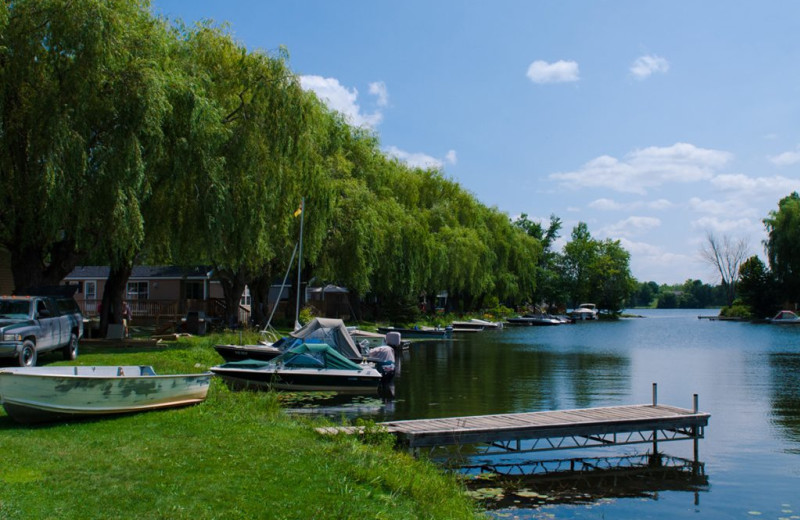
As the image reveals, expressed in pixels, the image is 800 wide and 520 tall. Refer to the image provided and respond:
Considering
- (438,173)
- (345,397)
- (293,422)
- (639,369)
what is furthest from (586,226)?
(293,422)

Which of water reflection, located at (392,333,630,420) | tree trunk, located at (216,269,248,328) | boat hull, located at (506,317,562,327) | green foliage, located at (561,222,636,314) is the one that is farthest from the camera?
green foliage, located at (561,222,636,314)

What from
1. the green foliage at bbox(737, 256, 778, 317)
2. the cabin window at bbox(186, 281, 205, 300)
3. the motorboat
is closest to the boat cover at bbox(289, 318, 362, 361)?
the motorboat

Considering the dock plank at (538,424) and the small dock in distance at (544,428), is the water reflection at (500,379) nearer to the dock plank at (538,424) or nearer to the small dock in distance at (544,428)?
the small dock in distance at (544,428)

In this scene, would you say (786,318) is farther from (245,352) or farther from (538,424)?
(538,424)

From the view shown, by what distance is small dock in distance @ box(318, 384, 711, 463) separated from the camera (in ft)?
42.1

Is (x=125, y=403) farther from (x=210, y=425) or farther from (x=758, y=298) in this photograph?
(x=758, y=298)

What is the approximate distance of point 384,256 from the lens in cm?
4381

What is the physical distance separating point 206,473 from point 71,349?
12421 millimetres

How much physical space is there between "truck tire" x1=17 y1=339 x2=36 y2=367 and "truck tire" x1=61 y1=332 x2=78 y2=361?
8.34 ft

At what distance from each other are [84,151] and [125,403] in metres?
9.81

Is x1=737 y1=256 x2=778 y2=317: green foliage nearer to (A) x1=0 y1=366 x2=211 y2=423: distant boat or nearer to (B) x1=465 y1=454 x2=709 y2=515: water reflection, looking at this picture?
(B) x1=465 y1=454 x2=709 y2=515: water reflection

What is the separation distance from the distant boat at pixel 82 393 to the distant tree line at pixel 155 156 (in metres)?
7.97

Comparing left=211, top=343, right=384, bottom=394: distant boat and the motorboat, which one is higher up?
the motorboat

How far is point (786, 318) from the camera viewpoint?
77188mm
